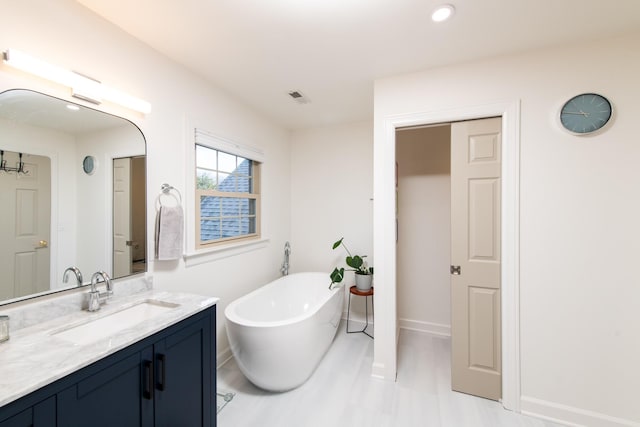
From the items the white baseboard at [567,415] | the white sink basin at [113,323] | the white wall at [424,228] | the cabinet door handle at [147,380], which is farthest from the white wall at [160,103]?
the white baseboard at [567,415]

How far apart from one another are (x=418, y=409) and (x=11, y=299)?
2.44 metres

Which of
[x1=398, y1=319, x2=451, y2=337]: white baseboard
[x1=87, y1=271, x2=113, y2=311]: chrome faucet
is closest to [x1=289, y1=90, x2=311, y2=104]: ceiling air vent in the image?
[x1=87, y1=271, x2=113, y2=311]: chrome faucet

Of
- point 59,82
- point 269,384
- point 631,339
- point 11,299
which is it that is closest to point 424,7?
point 59,82

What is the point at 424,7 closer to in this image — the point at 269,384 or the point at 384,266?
the point at 384,266

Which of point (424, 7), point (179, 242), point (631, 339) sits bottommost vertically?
point (631, 339)

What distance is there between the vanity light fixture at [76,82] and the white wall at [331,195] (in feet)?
6.88

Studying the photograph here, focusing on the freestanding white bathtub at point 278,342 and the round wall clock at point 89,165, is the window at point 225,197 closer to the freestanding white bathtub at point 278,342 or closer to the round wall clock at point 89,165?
the freestanding white bathtub at point 278,342

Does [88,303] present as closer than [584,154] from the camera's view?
Yes

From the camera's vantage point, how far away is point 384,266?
7.30ft

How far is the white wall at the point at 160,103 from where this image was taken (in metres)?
1.28

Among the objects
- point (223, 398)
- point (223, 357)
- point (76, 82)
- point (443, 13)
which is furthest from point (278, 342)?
point (443, 13)

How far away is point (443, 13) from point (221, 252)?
2379 mm

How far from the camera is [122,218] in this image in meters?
1.66

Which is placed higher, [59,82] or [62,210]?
[59,82]
